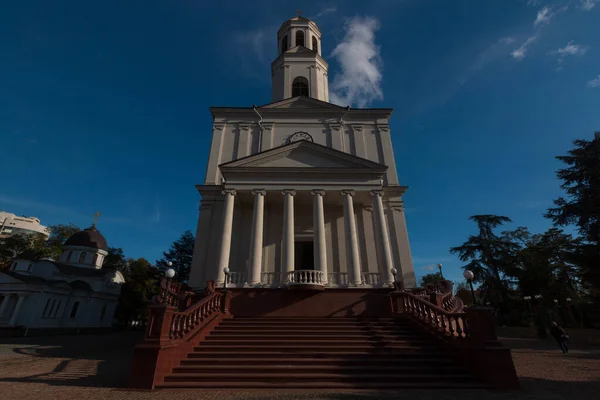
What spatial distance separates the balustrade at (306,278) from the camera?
42.8 ft

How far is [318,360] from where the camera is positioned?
809cm

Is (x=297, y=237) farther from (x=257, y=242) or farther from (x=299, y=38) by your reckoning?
(x=299, y=38)

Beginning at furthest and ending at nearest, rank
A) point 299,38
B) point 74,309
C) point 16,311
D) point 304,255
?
point 74,309 → point 299,38 → point 16,311 → point 304,255

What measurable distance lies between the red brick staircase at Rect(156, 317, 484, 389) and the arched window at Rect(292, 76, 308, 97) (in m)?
21.1

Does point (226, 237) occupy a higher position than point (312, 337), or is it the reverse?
point (226, 237)

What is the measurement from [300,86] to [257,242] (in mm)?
17445

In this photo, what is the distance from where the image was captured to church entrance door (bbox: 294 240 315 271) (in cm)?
1778

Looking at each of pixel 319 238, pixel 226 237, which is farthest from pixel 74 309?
pixel 319 238

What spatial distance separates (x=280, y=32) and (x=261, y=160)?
20.4 meters

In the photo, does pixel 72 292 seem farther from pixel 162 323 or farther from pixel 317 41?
pixel 317 41

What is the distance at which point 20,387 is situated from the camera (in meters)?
7.02

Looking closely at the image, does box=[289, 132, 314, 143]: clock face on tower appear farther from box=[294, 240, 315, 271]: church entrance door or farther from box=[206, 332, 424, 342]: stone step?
box=[206, 332, 424, 342]: stone step

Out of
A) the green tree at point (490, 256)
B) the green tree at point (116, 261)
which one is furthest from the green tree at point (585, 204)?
the green tree at point (116, 261)

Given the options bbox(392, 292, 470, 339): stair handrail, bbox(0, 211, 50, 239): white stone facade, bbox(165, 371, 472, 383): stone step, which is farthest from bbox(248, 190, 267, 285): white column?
bbox(0, 211, 50, 239): white stone facade
